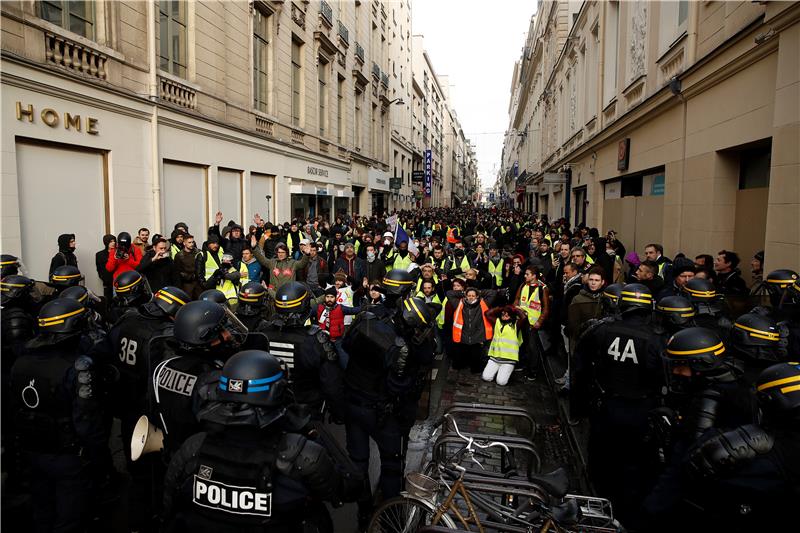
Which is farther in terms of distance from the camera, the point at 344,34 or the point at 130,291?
the point at 344,34

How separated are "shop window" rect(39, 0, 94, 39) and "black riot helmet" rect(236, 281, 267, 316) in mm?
6877

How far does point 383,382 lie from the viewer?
389 centimetres

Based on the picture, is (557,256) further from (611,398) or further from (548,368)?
(611,398)

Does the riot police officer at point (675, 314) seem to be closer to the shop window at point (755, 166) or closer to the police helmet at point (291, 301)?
the police helmet at point (291, 301)

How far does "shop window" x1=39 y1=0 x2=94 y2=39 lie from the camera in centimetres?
832

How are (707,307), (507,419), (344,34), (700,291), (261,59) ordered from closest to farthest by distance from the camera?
(707,307) < (700,291) < (507,419) < (261,59) < (344,34)

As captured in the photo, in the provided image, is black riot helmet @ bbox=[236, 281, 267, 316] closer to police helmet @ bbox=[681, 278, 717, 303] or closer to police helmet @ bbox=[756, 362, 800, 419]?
police helmet @ bbox=[756, 362, 800, 419]

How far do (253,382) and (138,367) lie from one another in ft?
6.85

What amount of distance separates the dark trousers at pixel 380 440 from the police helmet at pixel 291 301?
84cm

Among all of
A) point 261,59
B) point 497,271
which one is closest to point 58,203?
point 497,271

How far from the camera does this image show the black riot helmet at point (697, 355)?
2.82 metres

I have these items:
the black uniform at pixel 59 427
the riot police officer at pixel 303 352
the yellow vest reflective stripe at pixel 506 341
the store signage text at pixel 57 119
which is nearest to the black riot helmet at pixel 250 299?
the riot police officer at pixel 303 352

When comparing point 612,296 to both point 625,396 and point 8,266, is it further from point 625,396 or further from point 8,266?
point 8,266

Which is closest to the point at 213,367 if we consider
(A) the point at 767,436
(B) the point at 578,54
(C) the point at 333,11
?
(A) the point at 767,436
